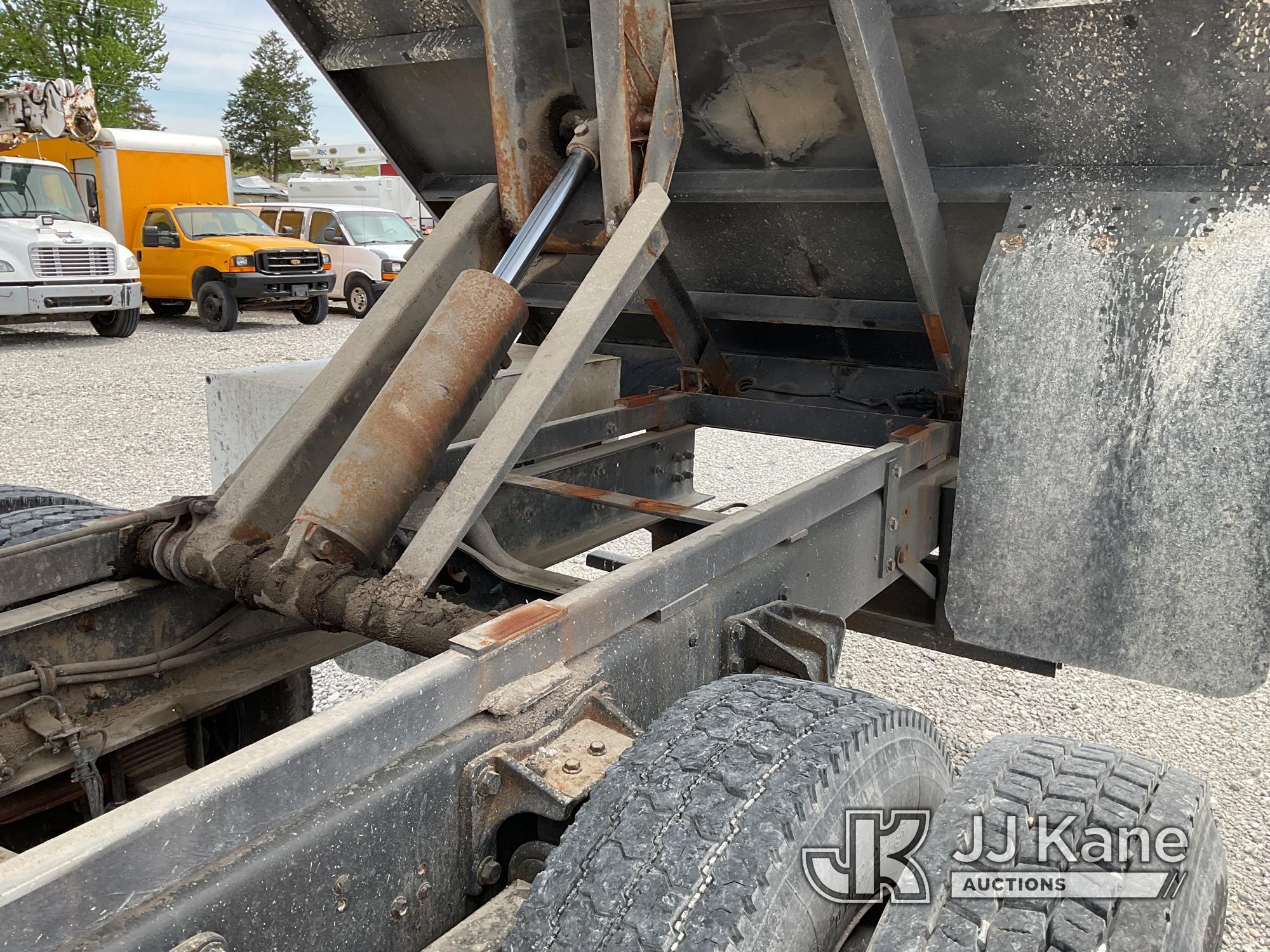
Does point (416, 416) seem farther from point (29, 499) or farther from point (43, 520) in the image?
point (29, 499)

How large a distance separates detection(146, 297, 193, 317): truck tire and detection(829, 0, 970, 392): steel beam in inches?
654

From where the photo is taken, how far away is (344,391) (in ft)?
7.46

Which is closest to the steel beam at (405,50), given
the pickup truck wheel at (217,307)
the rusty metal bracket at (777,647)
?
the rusty metal bracket at (777,647)

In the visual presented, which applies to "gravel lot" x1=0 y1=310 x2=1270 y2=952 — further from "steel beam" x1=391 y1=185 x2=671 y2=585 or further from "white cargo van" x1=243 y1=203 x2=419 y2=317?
"steel beam" x1=391 y1=185 x2=671 y2=585

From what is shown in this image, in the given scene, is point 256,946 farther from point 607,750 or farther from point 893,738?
point 893,738

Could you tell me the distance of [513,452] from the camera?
191cm

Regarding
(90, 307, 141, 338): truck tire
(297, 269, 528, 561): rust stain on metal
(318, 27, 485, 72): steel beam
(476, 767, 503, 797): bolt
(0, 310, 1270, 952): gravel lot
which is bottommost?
(0, 310, 1270, 952): gravel lot

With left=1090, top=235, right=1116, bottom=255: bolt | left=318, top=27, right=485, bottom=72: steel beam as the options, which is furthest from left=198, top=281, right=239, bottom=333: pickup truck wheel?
left=1090, top=235, right=1116, bottom=255: bolt

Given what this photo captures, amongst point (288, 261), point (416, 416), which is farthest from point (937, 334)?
point (288, 261)

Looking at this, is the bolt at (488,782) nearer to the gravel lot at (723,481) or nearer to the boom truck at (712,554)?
the boom truck at (712,554)

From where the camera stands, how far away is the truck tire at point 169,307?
17.5m

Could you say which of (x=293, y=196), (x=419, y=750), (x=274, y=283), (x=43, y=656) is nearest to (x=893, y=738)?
(x=419, y=750)

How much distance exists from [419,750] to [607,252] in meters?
1.20

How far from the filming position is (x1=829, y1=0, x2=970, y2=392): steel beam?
2346mm
